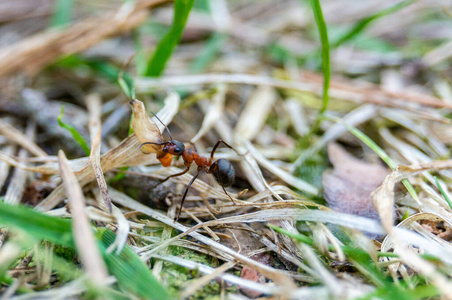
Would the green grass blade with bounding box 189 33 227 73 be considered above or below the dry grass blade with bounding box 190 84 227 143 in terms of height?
above

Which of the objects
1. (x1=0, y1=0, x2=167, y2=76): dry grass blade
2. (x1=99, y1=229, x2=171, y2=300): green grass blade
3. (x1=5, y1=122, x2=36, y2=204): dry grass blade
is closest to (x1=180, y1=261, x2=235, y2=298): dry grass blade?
(x1=99, y1=229, x2=171, y2=300): green grass blade

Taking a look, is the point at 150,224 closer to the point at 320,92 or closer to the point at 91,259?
the point at 91,259

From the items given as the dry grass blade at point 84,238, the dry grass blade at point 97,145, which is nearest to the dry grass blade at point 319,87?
the dry grass blade at point 97,145

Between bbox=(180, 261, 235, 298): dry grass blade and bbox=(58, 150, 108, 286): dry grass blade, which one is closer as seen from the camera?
bbox=(58, 150, 108, 286): dry grass blade

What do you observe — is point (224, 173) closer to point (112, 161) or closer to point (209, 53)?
point (112, 161)

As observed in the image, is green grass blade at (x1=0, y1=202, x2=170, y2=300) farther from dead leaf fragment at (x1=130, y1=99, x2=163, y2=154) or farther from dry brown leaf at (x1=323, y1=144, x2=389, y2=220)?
dry brown leaf at (x1=323, y1=144, x2=389, y2=220)

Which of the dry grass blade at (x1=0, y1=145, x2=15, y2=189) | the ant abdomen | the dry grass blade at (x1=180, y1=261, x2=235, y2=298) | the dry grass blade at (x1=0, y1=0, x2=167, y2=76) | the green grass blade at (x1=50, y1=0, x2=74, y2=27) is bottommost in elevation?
the dry grass blade at (x1=180, y1=261, x2=235, y2=298)

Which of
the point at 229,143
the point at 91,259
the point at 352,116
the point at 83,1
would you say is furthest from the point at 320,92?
the point at 83,1

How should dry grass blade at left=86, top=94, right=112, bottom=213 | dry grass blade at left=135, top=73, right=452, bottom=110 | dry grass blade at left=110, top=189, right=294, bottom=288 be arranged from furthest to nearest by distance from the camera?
dry grass blade at left=135, top=73, right=452, bottom=110, dry grass blade at left=86, top=94, right=112, bottom=213, dry grass blade at left=110, top=189, right=294, bottom=288
